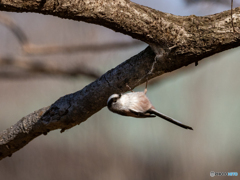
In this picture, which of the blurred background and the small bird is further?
the blurred background


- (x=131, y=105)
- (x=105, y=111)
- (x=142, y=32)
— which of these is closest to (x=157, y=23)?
(x=142, y=32)

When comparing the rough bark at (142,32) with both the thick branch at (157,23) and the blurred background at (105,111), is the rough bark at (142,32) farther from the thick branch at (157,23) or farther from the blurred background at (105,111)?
the blurred background at (105,111)

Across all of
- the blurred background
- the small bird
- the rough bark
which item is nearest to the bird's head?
the small bird

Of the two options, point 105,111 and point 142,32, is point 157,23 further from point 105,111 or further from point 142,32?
point 105,111

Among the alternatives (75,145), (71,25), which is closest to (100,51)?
(71,25)

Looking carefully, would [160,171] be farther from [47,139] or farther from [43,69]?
[43,69]

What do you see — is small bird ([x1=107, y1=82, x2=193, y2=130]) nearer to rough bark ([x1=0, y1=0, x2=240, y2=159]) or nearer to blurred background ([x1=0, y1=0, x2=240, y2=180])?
rough bark ([x1=0, y1=0, x2=240, y2=159])
